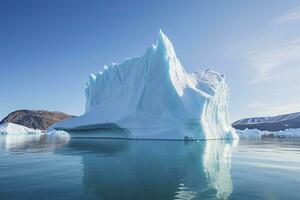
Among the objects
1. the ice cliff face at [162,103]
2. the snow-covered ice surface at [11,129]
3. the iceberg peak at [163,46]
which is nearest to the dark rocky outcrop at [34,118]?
the snow-covered ice surface at [11,129]

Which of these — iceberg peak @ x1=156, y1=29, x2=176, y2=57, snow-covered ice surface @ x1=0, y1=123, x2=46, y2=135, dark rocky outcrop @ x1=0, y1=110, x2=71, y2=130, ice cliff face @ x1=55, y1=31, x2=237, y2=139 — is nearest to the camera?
ice cliff face @ x1=55, y1=31, x2=237, y2=139

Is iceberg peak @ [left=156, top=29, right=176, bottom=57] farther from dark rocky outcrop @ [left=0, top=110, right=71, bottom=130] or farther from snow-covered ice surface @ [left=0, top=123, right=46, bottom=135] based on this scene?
dark rocky outcrop @ [left=0, top=110, right=71, bottom=130]

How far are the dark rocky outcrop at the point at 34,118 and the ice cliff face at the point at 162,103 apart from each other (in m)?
133

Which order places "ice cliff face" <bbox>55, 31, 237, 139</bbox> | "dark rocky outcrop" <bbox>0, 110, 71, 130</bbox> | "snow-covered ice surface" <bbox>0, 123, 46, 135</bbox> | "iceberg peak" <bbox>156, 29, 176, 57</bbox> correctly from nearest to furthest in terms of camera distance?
"ice cliff face" <bbox>55, 31, 237, 139</bbox>, "iceberg peak" <bbox>156, 29, 176, 57</bbox>, "snow-covered ice surface" <bbox>0, 123, 46, 135</bbox>, "dark rocky outcrop" <bbox>0, 110, 71, 130</bbox>

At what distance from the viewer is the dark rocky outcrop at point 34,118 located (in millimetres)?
163875

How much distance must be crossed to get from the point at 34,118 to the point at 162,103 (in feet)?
503

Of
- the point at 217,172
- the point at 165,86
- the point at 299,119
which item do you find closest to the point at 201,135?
the point at 165,86

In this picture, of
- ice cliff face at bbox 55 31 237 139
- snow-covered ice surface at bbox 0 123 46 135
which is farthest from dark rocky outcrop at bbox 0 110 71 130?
ice cliff face at bbox 55 31 237 139

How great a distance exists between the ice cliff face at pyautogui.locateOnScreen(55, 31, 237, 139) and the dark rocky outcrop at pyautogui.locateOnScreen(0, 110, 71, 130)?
437 feet

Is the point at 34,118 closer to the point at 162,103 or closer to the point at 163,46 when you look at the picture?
the point at 163,46

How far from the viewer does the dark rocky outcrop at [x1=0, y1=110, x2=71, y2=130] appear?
16388 centimetres

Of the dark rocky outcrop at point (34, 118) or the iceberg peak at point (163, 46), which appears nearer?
the iceberg peak at point (163, 46)

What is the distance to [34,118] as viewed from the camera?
169625 mm

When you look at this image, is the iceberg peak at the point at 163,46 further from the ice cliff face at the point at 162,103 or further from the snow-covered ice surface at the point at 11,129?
the snow-covered ice surface at the point at 11,129
